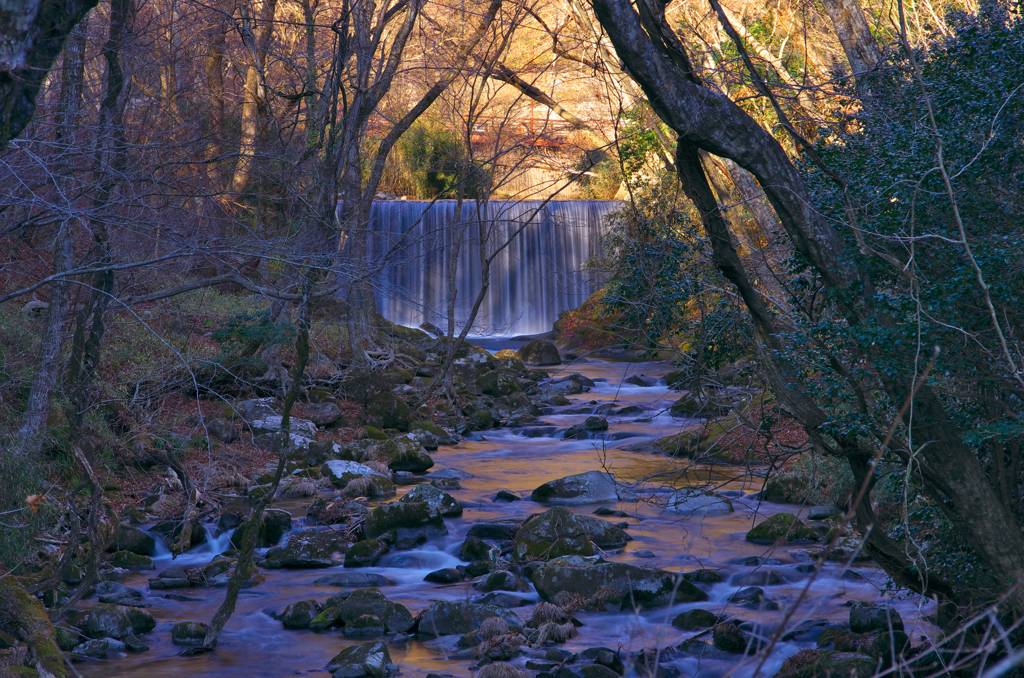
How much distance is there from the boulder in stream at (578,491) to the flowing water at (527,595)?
7.2 inches

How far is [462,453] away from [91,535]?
694cm

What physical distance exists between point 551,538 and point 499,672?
2727 mm

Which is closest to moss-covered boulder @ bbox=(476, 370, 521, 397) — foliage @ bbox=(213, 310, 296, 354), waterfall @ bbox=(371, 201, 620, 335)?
foliage @ bbox=(213, 310, 296, 354)

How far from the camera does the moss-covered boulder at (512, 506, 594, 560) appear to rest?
25.5 ft

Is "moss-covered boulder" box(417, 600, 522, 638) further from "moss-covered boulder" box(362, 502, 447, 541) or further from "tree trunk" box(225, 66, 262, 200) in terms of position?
"tree trunk" box(225, 66, 262, 200)

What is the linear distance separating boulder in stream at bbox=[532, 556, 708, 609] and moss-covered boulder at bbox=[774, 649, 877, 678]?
1.45 metres

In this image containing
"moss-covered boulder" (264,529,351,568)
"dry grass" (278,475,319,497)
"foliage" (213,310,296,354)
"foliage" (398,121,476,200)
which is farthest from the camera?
"foliage" (398,121,476,200)

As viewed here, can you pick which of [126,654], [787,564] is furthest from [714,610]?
[126,654]

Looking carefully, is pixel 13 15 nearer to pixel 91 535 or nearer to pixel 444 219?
pixel 91 535

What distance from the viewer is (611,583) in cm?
716

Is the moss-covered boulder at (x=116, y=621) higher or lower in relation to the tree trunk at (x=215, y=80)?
lower

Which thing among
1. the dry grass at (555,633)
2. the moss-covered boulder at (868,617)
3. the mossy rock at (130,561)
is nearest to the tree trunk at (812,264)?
the moss-covered boulder at (868,617)

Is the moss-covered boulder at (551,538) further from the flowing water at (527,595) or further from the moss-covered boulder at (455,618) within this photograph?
the moss-covered boulder at (455,618)

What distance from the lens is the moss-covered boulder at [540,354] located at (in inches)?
779
